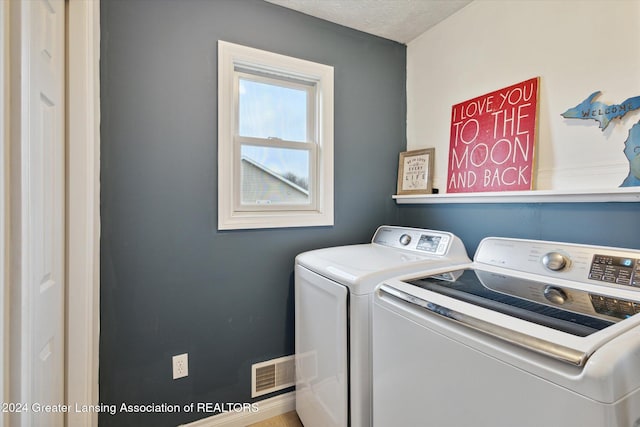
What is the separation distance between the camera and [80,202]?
119 cm

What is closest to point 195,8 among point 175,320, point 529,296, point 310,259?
point 310,259

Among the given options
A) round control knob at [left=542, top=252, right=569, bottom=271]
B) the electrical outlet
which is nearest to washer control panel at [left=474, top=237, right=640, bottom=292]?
round control knob at [left=542, top=252, right=569, bottom=271]

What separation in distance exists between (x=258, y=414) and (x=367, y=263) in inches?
46.4

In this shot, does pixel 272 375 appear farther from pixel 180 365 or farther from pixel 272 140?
pixel 272 140

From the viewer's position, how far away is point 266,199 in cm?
187

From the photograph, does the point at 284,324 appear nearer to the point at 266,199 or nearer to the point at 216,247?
the point at 216,247

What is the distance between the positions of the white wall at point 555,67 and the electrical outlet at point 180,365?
1.85 metres

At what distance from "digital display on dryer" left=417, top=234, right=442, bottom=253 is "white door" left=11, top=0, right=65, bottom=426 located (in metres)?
1.55

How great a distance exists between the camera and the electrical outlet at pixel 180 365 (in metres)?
1.56

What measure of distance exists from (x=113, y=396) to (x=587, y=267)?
2123 mm

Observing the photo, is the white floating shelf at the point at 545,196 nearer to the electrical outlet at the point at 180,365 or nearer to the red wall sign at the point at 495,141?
the red wall sign at the point at 495,141

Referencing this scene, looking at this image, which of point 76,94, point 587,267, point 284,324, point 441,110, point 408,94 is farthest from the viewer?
point 408,94

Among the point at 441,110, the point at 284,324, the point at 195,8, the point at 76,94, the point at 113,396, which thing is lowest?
the point at 113,396

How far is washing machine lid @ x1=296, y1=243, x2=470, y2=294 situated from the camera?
1195mm
